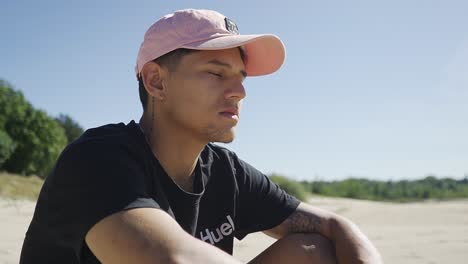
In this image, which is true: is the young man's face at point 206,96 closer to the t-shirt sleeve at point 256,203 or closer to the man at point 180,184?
the man at point 180,184

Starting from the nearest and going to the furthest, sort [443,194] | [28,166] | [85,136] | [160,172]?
[85,136], [160,172], [443,194], [28,166]

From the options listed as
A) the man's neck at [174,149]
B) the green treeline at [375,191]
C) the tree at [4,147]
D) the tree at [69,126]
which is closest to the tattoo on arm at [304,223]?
the man's neck at [174,149]

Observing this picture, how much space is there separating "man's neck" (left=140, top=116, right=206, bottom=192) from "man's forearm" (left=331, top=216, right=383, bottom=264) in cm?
80

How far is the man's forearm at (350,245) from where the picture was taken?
2363mm

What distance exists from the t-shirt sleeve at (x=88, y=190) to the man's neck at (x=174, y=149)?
1.37ft

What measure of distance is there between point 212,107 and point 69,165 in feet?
2.26

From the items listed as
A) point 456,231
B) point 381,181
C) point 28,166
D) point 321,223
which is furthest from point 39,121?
point 321,223

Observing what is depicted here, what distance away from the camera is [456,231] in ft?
22.4

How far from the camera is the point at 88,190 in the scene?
5.11 feet

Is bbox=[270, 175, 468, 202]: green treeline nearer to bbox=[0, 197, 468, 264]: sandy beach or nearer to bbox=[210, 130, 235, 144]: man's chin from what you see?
bbox=[0, 197, 468, 264]: sandy beach

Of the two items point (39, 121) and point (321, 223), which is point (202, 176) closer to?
point (321, 223)

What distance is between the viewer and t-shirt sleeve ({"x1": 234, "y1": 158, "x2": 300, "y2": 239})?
2.54m

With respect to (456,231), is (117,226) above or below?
above

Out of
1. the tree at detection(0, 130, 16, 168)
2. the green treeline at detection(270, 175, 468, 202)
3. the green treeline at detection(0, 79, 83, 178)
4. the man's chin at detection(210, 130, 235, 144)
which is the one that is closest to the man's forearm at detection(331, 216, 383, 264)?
the man's chin at detection(210, 130, 235, 144)
